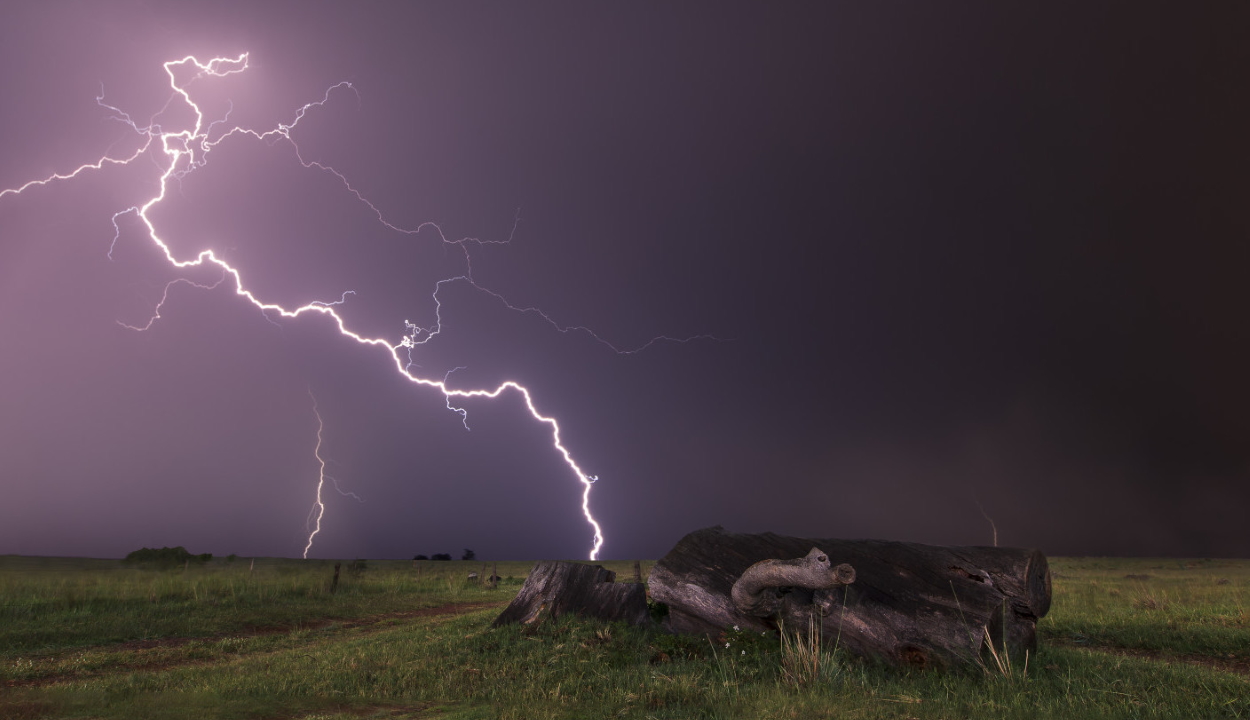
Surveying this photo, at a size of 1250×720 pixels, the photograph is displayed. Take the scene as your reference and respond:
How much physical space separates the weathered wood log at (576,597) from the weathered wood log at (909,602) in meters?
1.44

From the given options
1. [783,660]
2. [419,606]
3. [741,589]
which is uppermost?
[741,589]

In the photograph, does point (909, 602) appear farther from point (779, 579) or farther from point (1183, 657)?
point (1183, 657)

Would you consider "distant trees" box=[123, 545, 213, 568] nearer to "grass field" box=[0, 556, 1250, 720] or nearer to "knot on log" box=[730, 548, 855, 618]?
"grass field" box=[0, 556, 1250, 720]

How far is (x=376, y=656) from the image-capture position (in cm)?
968

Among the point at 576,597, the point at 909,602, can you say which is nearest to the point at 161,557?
the point at 576,597

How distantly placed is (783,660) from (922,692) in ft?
5.11

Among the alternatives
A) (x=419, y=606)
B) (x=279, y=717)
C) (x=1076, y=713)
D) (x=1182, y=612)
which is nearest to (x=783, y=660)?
(x=1076, y=713)

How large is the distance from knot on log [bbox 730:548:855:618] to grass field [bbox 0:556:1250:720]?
0.55 meters

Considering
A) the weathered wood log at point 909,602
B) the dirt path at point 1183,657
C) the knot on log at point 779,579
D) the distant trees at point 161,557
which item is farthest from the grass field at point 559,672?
the distant trees at point 161,557

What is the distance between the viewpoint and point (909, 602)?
345 inches

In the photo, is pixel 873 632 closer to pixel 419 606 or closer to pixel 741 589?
pixel 741 589

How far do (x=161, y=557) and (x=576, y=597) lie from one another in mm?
50857

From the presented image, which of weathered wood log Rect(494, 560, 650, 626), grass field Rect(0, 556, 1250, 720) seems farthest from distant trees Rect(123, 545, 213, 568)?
weathered wood log Rect(494, 560, 650, 626)

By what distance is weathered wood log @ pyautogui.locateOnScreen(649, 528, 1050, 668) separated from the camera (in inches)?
330
